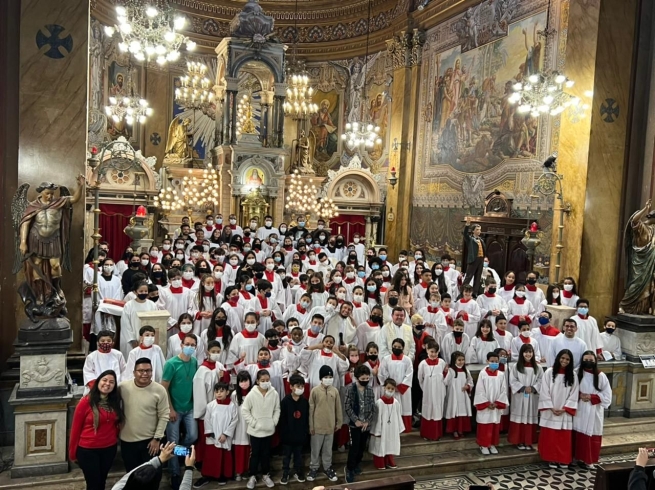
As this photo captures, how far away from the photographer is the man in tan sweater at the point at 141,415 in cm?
622

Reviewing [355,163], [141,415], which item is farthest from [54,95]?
[355,163]

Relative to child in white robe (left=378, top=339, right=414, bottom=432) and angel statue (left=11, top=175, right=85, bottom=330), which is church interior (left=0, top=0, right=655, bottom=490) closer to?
angel statue (left=11, top=175, right=85, bottom=330)

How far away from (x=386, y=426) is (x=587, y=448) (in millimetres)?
3225

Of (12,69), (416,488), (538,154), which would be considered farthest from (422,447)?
(538,154)

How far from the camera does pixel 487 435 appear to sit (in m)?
8.49

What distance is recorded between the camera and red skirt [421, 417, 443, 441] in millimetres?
8578

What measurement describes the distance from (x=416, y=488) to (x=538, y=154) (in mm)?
11122

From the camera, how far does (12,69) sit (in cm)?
838

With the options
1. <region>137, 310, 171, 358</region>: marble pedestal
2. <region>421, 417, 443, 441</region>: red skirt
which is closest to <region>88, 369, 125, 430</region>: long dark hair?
<region>137, 310, 171, 358</region>: marble pedestal

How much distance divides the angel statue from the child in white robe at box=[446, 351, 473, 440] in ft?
18.3

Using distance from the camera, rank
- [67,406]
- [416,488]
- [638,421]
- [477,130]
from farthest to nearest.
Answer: [477,130] → [638,421] → [416,488] → [67,406]

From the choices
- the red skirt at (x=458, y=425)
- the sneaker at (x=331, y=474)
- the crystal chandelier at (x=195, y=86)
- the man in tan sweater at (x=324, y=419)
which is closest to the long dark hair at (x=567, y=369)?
the red skirt at (x=458, y=425)

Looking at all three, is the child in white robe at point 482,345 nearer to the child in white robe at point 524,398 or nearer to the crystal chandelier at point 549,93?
the child in white robe at point 524,398

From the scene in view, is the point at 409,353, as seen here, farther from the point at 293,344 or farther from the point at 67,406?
the point at 67,406
